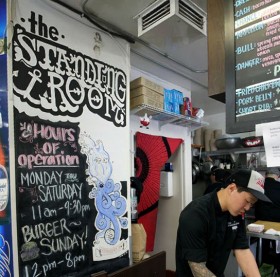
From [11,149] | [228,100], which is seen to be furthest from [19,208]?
[228,100]

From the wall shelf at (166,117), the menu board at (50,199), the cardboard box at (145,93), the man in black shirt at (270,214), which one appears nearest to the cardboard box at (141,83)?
the cardboard box at (145,93)

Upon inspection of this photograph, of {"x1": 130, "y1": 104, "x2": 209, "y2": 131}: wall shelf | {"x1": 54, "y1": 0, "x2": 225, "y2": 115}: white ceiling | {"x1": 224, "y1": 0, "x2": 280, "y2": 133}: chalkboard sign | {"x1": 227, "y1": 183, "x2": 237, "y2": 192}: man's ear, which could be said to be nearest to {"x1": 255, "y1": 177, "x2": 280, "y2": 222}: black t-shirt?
{"x1": 130, "y1": 104, "x2": 209, "y2": 131}: wall shelf

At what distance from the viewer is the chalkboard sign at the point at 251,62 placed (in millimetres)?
1078

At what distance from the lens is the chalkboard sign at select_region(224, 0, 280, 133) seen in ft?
3.54

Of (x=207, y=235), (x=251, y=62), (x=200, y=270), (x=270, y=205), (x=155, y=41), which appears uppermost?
(x=155, y=41)

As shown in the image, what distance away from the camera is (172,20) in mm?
2055

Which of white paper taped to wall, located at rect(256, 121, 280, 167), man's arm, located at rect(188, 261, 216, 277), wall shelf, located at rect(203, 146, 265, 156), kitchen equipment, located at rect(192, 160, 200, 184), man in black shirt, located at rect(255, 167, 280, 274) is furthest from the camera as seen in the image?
kitchen equipment, located at rect(192, 160, 200, 184)

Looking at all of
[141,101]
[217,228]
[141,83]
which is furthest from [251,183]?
[141,83]

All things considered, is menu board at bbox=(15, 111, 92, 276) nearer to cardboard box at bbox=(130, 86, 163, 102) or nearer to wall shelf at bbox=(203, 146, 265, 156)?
cardboard box at bbox=(130, 86, 163, 102)

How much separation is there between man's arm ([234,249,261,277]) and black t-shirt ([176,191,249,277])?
0.04 meters

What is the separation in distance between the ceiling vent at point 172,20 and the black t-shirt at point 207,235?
1272 millimetres

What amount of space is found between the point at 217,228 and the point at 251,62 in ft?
3.75

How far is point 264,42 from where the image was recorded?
1.13 metres

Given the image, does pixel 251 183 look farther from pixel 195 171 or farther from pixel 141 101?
pixel 195 171
